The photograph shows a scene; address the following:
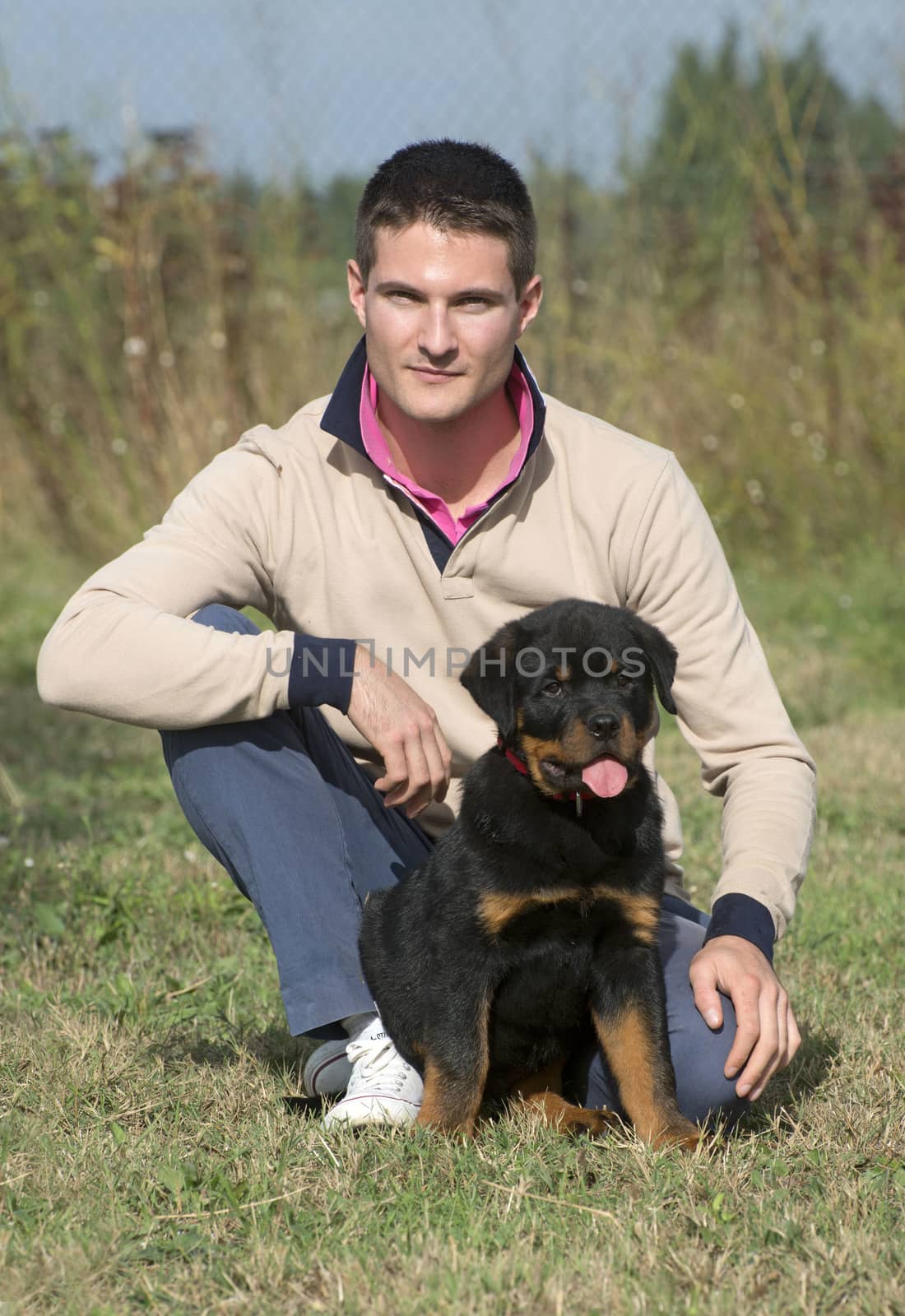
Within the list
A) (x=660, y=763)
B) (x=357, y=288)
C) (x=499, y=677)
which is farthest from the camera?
(x=660, y=763)

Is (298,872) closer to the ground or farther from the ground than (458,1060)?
farther from the ground

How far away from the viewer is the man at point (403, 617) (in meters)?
2.51

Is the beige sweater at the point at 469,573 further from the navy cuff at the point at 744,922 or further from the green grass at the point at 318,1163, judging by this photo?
the green grass at the point at 318,1163

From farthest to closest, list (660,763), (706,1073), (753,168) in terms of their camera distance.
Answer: (753,168) → (660,763) → (706,1073)

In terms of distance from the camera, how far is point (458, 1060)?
2.38m

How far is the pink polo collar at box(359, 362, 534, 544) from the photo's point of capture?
2818 mm

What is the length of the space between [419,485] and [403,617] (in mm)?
270

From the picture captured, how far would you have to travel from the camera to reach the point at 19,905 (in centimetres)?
370

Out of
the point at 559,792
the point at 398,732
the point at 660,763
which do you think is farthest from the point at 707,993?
the point at 660,763

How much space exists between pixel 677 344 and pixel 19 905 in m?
5.40

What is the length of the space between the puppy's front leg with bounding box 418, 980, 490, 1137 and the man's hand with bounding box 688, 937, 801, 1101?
36 centimetres

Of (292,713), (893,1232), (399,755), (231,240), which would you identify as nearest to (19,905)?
(292,713)

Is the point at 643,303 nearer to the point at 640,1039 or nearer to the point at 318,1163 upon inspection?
the point at 640,1039

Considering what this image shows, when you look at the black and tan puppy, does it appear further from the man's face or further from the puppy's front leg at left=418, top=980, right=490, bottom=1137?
the man's face
